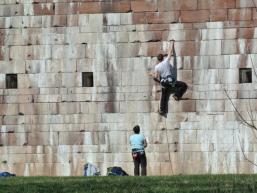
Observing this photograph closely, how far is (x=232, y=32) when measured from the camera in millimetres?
20312

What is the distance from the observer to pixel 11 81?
69.6 ft

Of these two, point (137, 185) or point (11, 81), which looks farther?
point (11, 81)

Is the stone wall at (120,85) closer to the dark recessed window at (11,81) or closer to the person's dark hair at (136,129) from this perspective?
the dark recessed window at (11,81)

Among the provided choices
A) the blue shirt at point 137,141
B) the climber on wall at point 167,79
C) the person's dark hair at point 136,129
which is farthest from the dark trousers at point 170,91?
the blue shirt at point 137,141

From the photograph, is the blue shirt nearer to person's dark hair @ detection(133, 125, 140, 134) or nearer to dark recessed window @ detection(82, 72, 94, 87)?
person's dark hair @ detection(133, 125, 140, 134)

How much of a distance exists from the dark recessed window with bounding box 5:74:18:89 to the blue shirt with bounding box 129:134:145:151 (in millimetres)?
3289

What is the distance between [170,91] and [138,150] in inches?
65.5

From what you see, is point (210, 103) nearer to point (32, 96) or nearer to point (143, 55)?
point (143, 55)

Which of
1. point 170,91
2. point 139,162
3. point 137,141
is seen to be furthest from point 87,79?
point 139,162

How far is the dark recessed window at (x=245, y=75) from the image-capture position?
20219mm

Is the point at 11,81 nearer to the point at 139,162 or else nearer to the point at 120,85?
the point at 120,85

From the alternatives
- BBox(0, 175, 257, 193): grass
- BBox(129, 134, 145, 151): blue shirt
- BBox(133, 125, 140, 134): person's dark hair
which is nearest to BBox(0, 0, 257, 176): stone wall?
BBox(133, 125, 140, 134): person's dark hair

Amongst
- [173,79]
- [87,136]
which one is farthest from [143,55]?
[87,136]

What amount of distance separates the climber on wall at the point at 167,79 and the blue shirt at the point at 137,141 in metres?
1.01
